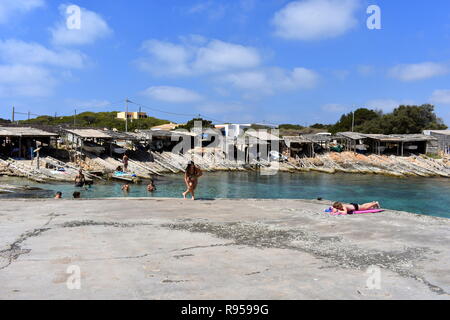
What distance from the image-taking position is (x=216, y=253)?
698cm

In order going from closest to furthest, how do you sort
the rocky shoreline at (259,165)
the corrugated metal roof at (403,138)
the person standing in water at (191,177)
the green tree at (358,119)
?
the person standing in water at (191,177) → the rocky shoreline at (259,165) → the corrugated metal roof at (403,138) → the green tree at (358,119)

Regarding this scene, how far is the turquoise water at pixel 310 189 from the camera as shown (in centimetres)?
2669

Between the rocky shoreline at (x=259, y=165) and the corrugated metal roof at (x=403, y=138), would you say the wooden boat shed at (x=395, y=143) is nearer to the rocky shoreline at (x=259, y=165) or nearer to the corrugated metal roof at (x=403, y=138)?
the corrugated metal roof at (x=403, y=138)

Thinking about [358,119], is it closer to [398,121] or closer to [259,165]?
[398,121]

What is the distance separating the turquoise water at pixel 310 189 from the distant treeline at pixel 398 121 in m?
24.0

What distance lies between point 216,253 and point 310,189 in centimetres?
2766

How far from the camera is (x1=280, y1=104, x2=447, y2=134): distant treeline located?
6481 centimetres

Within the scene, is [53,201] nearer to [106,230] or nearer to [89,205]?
[89,205]

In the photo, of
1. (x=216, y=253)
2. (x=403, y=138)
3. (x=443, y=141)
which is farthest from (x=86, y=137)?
(x=443, y=141)

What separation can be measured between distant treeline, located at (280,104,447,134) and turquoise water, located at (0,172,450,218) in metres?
24.0

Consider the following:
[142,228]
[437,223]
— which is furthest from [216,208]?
[437,223]

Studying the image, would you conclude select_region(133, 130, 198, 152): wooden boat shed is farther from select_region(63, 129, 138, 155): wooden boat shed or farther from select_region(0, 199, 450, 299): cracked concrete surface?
select_region(0, 199, 450, 299): cracked concrete surface

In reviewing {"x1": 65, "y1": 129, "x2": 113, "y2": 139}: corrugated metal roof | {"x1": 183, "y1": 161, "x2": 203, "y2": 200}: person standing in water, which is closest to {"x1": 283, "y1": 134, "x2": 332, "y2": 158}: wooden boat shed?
{"x1": 65, "y1": 129, "x2": 113, "y2": 139}: corrugated metal roof

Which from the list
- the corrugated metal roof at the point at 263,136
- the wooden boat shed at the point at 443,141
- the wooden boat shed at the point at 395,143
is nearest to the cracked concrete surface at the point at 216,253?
the corrugated metal roof at the point at 263,136
